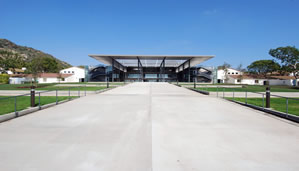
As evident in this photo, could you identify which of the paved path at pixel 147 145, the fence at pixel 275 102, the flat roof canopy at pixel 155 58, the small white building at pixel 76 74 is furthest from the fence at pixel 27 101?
the small white building at pixel 76 74

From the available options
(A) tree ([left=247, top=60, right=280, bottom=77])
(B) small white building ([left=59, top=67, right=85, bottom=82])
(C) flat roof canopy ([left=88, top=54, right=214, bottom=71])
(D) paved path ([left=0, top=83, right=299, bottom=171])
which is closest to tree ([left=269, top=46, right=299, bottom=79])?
(A) tree ([left=247, top=60, right=280, bottom=77])

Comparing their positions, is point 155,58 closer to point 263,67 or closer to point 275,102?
point 275,102

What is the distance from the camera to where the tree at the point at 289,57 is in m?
59.4

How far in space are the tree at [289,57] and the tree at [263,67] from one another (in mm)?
5326

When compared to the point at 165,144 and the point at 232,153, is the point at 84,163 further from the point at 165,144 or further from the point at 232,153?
the point at 232,153

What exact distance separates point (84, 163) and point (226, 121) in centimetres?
532

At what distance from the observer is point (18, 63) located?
96062mm

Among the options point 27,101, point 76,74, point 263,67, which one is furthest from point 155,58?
point 263,67

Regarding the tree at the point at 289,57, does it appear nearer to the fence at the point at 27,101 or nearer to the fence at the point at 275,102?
the fence at the point at 275,102

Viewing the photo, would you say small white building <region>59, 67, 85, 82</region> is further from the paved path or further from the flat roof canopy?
the paved path

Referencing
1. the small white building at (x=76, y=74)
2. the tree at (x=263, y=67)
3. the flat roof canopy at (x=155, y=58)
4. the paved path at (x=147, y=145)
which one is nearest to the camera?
the paved path at (x=147, y=145)

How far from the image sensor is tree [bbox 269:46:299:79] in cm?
5936

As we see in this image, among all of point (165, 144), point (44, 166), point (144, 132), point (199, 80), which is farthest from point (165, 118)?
point (199, 80)

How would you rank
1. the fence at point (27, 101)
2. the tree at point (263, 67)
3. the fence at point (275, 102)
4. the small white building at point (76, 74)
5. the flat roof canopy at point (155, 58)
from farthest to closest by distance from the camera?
1. the small white building at point (76, 74)
2. the tree at point (263, 67)
3. the flat roof canopy at point (155, 58)
4. the fence at point (27, 101)
5. the fence at point (275, 102)
